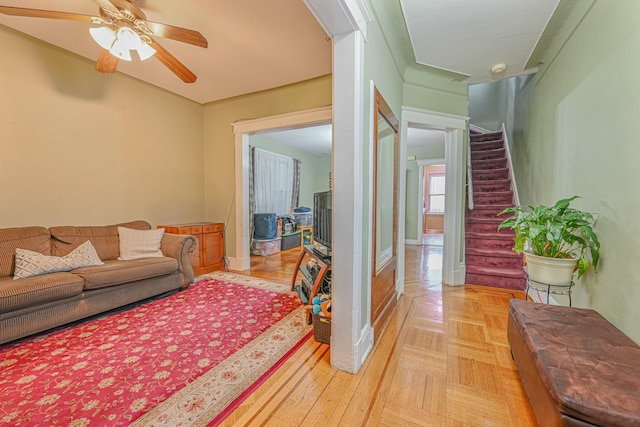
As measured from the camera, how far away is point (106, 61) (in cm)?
227

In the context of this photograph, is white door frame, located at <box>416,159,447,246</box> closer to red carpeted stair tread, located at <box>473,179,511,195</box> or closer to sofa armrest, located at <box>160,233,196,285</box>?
red carpeted stair tread, located at <box>473,179,511,195</box>

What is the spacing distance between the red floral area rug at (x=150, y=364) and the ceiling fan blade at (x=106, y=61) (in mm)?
2245

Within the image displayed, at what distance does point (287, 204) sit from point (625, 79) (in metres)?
5.62

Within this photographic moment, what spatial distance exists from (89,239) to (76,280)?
2.72ft

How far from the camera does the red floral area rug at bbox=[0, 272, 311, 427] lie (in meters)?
1.32

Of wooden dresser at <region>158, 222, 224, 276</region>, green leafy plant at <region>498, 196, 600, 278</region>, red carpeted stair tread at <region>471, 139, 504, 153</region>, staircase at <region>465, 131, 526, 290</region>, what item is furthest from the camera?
red carpeted stair tread at <region>471, 139, 504, 153</region>

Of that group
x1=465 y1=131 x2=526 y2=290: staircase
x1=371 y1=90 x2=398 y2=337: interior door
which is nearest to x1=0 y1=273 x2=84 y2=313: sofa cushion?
x1=371 y1=90 x2=398 y2=337: interior door

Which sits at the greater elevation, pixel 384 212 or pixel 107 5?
pixel 107 5

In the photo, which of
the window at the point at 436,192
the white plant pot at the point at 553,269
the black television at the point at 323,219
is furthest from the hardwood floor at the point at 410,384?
the window at the point at 436,192

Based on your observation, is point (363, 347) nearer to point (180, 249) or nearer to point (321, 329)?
point (321, 329)

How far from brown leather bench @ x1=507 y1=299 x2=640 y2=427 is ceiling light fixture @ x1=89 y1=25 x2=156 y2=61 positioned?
3214 mm

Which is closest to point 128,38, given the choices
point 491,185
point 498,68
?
point 498,68

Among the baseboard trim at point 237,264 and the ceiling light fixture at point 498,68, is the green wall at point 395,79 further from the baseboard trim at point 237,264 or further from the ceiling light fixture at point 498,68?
the baseboard trim at point 237,264

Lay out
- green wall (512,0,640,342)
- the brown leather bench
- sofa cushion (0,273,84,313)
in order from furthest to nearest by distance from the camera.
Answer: sofa cushion (0,273,84,313) → green wall (512,0,640,342) → the brown leather bench
